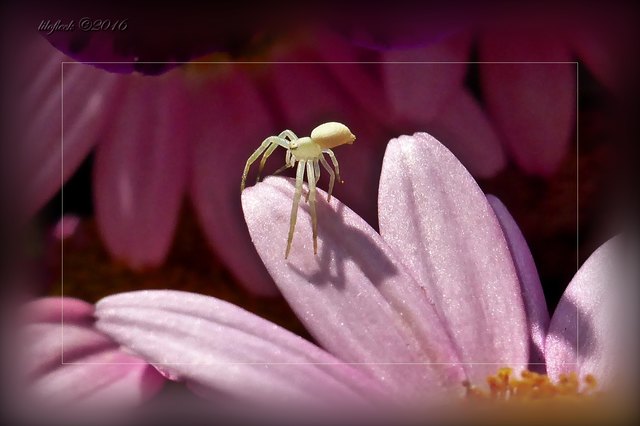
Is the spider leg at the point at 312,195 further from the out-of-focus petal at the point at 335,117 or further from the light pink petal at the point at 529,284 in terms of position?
the light pink petal at the point at 529,284

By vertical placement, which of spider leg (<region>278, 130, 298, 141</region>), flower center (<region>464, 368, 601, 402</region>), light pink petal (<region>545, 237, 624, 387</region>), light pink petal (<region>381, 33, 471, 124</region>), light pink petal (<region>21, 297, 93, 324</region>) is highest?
light pink petal (<region>381, 33, 471, 124</region>)

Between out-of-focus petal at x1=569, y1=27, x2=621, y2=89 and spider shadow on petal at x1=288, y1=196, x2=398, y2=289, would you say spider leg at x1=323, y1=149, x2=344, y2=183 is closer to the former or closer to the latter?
spider shadow on petal at x1=288, y1=196, x2=398, y2=289

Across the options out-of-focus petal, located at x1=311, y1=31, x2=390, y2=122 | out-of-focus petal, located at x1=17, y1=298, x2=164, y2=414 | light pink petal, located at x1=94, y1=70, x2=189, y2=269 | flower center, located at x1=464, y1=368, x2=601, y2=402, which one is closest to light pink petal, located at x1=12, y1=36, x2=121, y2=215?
light pink petal, located at x1=94, y1=70, x2=189, y2=269

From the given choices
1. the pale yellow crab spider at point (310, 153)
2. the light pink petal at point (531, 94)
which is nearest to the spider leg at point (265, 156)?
the pale yellow crab spider at point (310, 153)

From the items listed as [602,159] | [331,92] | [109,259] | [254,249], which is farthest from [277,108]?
[602,159]

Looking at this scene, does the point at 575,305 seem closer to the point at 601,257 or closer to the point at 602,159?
the point at 601,257

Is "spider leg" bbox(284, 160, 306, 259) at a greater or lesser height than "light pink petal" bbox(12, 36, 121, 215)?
lesser

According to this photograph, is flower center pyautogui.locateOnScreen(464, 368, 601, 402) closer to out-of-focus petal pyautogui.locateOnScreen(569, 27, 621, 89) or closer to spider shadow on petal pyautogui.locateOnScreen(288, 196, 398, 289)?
spider shadow on petal pyautogui.locateOnScreen(288, 196, 398, 289)
